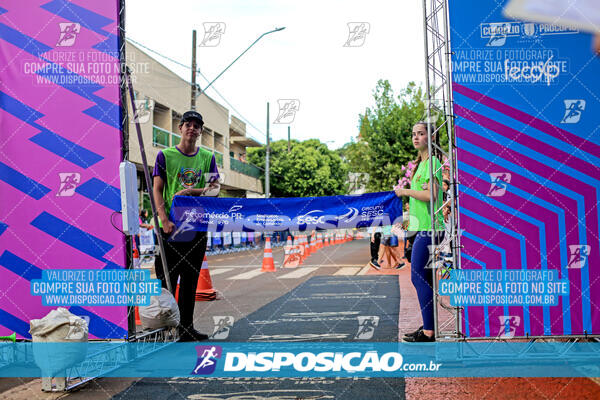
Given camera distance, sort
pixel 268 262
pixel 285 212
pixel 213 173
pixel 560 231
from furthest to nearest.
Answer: pixel 268 262 < pixel 213 173 < pixel 285 212 < pixel 560 231

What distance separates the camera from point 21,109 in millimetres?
5191

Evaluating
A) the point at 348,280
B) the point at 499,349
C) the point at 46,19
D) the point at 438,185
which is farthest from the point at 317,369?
the point at 348,280

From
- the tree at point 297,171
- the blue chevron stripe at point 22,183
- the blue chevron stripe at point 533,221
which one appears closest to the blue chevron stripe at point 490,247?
the blue chevron stripe at point 533,221

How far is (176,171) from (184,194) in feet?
0.89

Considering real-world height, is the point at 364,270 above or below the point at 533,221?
below

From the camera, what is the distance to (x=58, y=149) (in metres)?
5.12

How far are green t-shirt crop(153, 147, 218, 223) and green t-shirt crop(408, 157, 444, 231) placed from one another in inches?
85.9

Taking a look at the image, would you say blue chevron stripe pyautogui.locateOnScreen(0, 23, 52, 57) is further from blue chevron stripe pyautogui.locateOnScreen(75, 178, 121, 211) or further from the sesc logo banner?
the sesc logo banner

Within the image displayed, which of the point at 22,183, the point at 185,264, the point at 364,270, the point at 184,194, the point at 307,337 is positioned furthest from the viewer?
the point at 364,270

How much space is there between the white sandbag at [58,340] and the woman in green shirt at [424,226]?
2849 mm

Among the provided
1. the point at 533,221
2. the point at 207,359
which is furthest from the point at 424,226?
the point at 207,359

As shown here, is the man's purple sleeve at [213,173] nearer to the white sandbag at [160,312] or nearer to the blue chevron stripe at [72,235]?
the white sandbag at [160,312]

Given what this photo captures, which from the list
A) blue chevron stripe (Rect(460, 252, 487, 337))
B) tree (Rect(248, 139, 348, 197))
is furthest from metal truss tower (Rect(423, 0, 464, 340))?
tree (Rect(248, 139, 348, 197))

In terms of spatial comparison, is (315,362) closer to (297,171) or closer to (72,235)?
(72,235)
